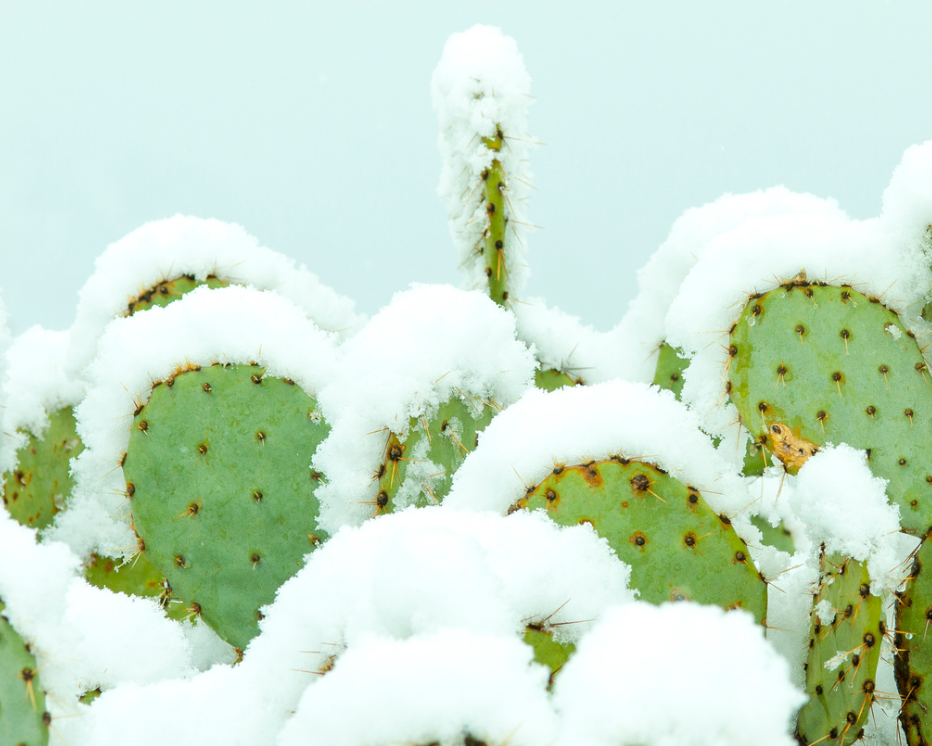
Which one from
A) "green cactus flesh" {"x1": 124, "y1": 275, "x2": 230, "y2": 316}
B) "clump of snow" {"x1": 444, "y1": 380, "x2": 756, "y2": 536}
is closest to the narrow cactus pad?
"green cactus flesh" {"x1": 124, "y1": 275, "x2": 230, "y2": 316}

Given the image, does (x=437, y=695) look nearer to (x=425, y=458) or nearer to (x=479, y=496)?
(x=479, y=496)

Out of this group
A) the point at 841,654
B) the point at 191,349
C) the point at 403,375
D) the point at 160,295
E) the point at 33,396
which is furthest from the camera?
the point at 33,396

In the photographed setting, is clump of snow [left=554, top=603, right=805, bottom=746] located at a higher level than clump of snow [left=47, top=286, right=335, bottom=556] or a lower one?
lower

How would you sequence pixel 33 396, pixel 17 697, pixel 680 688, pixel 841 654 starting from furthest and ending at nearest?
pixel 33 396 < pixel 841 654 < pixel 17 697 < pixel 680 688

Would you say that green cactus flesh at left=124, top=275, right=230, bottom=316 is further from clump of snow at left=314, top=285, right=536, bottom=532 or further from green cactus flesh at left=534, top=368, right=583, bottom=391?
green cactus flesh at left=534, top=368, right=583, bottom=391

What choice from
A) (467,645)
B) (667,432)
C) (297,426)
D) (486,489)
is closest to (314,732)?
(467,645)

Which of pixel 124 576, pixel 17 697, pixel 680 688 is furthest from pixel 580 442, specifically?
pixel 124 576

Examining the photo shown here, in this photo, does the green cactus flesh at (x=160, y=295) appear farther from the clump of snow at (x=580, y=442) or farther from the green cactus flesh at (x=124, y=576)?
the clump of snow at (x=580, y=442)

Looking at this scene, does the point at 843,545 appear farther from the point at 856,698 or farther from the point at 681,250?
the point at 681,250
